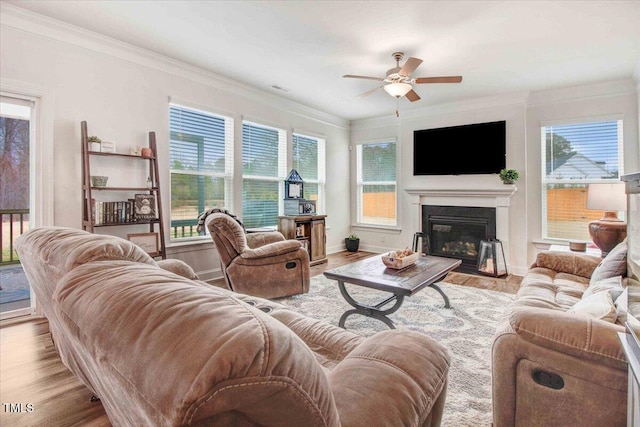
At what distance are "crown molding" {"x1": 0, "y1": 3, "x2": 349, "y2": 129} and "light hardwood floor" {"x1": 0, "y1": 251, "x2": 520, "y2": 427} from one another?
8.68ft

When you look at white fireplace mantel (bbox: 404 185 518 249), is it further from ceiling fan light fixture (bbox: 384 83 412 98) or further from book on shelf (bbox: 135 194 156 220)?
book on shelf (bbox: 135 194 156 220)

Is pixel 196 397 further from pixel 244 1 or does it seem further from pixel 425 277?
pixel 244 1

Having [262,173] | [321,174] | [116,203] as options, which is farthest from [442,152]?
[116,203]

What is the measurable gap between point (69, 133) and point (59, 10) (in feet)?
3.49

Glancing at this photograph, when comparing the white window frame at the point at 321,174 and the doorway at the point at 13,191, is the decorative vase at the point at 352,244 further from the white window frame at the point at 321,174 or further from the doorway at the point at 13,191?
the doorway at the point at 13,191

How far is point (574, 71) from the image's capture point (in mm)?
4016

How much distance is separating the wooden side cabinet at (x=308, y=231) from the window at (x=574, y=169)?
11.3 ft

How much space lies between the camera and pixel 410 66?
3127mm

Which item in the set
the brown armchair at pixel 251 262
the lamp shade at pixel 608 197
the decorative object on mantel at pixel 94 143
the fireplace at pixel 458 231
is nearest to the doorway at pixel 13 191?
the decorative object on mantel at pixel 94 143

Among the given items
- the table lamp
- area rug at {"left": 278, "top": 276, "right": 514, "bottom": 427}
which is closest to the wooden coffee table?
area rug at {"left": 278, "top": 276, "right": 514, "bottom": 427}

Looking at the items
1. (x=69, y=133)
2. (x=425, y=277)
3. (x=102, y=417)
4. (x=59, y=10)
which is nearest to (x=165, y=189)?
(x=69, y=133)

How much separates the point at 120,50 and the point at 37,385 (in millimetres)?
3177

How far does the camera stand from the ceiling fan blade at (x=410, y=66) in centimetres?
299

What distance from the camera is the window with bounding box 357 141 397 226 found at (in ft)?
20.8
